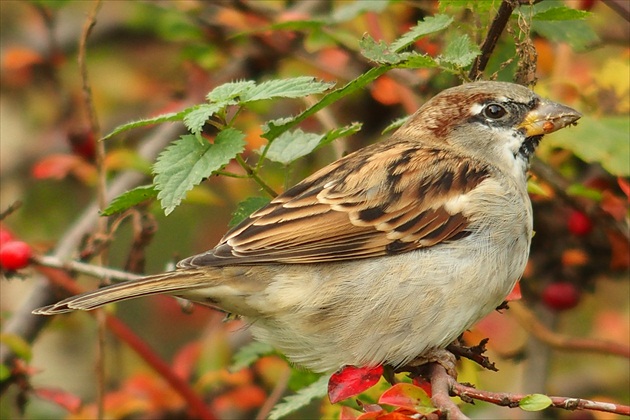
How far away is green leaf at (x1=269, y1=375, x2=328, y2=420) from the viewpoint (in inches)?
114

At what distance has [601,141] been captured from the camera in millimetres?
3445

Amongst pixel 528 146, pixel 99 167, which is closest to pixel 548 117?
pixel 528 146

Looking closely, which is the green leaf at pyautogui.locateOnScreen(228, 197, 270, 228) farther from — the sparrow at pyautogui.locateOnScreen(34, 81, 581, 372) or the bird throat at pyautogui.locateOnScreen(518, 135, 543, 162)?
the bird throat at pyautogui.locateOnScreen(518, 135, 543, 162)

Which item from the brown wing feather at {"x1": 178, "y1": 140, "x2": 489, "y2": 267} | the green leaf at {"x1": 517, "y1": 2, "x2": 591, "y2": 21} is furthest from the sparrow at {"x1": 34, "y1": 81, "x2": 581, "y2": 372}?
the green leaf at {"x1": 517, "y1": 2, "x2": 591, "y2": 21}

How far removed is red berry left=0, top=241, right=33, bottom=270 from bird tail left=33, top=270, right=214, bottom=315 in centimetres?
45

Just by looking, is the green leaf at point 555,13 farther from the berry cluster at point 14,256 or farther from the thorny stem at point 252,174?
the berry cluster at point 14,256

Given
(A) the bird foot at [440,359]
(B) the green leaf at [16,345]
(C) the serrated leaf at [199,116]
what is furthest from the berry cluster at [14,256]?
(A) the bird foot at [440,359]

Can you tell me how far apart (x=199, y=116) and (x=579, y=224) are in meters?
1.97

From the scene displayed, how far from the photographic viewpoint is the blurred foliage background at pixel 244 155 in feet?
11.7

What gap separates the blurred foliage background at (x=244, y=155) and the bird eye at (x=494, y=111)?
0.39ft

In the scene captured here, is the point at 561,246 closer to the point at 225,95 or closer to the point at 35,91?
the point at 225,95

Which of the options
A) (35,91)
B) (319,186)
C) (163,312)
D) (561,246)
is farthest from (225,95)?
(163,312)

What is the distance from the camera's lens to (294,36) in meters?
4.74

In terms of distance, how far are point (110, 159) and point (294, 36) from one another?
3.67 feet
